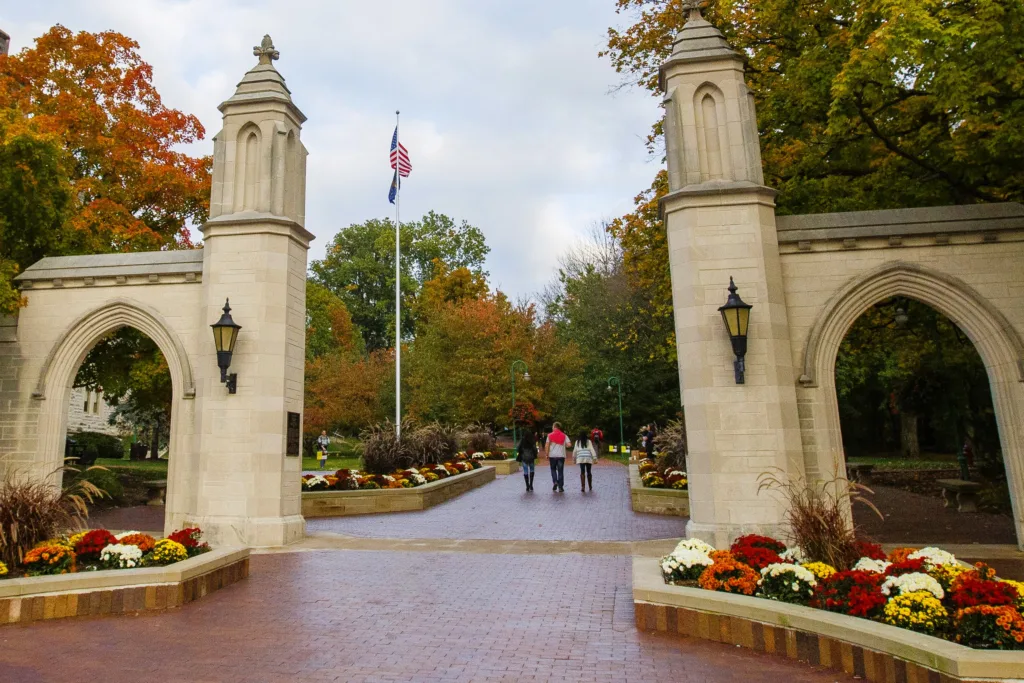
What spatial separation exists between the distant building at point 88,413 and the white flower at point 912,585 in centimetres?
4296

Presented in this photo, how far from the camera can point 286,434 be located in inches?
425

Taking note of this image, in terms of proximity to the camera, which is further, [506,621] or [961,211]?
[961,211]

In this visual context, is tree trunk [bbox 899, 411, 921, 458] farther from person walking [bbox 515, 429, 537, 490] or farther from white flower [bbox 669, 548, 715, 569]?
white flower [bbox 669, 548, 715, 569]

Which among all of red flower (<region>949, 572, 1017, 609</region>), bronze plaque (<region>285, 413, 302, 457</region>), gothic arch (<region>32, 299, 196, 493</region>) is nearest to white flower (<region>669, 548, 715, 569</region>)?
red flower (<region>949, 572, 1017, 609</region>)

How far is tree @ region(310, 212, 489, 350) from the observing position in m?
54.3

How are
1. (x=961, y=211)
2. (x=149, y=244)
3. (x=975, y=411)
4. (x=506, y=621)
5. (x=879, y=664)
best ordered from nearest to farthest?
1. (x=879, y=664)
2. (x=506, y=621)
3. (x=961, y=211)
4. (x=149, y=244)
5. (x=975, y=411)

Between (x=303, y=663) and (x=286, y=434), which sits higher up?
(x=286, y=434)

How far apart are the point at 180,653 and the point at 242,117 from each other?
29.5 ft

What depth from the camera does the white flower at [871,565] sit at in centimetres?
566

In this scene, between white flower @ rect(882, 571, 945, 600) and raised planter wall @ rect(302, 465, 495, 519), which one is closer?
white flower @ rect(882, 571, 945, 600)

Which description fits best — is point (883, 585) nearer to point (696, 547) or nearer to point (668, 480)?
point (696, 547)

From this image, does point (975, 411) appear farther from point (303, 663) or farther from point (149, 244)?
point (149, 244)

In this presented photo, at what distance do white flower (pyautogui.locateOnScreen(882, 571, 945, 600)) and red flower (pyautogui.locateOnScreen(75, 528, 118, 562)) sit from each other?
7245 millimetres

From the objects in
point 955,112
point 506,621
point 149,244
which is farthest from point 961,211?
point 149,244
